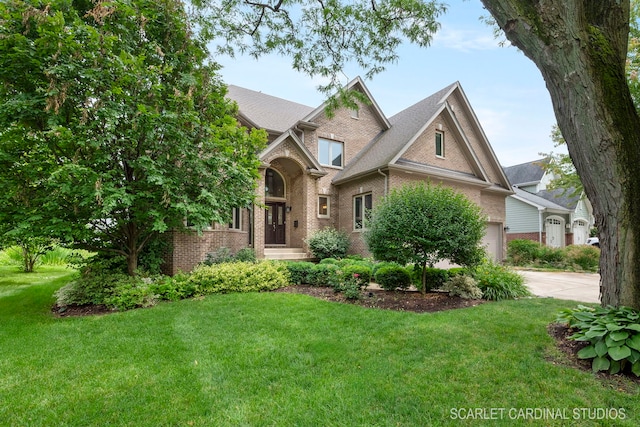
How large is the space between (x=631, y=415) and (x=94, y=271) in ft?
31.3

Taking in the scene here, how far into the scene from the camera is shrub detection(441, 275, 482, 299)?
23.1 ft

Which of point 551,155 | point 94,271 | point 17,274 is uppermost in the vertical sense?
point 551,155

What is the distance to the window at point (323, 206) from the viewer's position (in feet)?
49.0

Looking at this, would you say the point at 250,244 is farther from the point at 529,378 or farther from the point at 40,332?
the point at 529,378

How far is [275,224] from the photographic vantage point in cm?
1463

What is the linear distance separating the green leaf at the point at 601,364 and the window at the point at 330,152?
13.0 meters

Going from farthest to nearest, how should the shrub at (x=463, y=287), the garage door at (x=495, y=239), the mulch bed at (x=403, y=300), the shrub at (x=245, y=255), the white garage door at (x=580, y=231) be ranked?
the white garage door at (x=580, y=231)
the garage door at (x=495, y=239)
the shrub at (x=245, y=255)
the shrub at (x=463, y=287)
the mulch bed at (x=403, y=300)

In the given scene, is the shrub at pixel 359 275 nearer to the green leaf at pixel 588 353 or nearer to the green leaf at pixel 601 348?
the green leaf at pixel 588 353

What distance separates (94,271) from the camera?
755 cm

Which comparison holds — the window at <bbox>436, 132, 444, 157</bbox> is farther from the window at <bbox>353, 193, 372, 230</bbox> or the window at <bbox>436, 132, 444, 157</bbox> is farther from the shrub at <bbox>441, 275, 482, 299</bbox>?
the shrub at <bbox>441, 275, 482, 299</bbox>

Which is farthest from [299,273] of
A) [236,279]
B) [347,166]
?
[347,166]

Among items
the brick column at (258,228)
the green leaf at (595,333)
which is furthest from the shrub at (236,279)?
the green leaf at (595,333)

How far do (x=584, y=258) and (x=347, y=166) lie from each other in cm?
1155

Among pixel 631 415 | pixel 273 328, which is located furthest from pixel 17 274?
pixel 631 415
